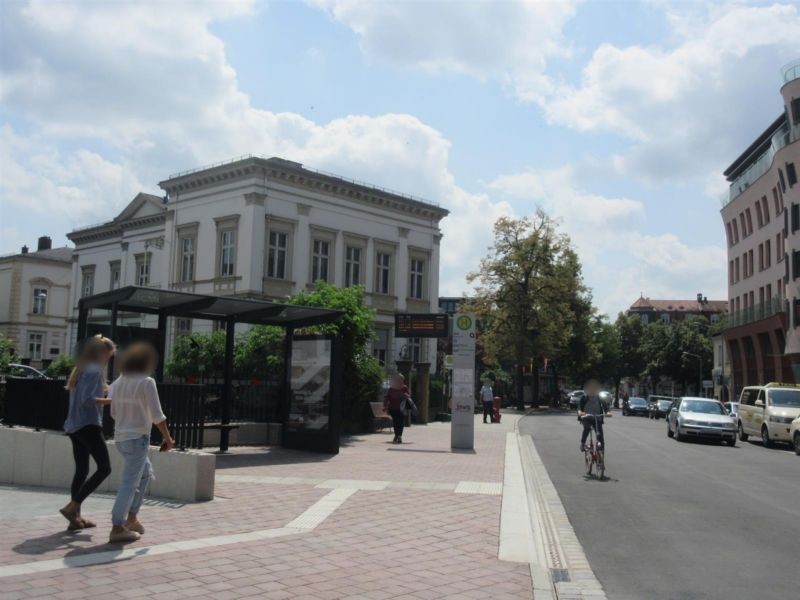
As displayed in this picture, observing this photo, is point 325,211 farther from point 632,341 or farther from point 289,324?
point 632,341

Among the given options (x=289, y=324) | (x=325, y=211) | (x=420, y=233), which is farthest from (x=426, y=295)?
(x=289, y=324)

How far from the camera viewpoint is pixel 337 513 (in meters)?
8.98

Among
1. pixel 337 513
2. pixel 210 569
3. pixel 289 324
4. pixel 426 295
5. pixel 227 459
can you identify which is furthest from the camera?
pixel 426 295

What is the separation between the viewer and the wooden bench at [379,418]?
24.8m

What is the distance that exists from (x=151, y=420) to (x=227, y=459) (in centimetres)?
713

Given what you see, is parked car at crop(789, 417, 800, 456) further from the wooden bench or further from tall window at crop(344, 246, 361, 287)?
tall window at crop(344, 246, 361, 287)

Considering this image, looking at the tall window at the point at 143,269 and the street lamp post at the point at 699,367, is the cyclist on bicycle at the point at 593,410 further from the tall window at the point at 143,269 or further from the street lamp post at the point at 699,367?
the street lamp post at the point at 699,367

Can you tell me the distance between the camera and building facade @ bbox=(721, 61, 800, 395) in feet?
151

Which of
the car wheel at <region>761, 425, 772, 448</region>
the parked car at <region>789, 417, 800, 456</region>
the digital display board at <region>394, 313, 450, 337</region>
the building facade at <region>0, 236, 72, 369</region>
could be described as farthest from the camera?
the building facade at <region>0, 236, 72, 369</region>

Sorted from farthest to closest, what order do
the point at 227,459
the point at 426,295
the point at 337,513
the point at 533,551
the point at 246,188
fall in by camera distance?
the point at 426,295 → the point at 246,188 → the point at 227,459 → the point at 337,513 → the point at 533,551

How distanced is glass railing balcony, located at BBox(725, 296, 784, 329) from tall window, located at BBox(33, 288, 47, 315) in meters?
59.8

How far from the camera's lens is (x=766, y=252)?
55469 mm

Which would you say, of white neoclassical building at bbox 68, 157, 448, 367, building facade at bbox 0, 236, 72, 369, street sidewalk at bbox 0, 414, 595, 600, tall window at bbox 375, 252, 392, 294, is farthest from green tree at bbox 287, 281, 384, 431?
building facade at bbox 0, 236, 72, 369

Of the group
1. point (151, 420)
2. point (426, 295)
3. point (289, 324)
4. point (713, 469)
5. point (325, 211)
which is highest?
point (325, 211)
